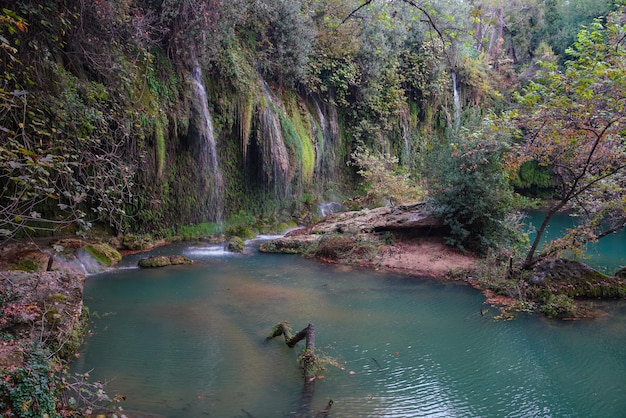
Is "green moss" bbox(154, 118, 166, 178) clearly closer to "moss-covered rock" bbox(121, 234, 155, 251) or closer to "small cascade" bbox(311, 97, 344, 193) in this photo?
"moss-covered rock" bbox(121, 234, 155, 251)

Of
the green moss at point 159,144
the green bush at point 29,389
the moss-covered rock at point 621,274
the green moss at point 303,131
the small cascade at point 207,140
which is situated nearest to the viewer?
the green bush at point 29,389

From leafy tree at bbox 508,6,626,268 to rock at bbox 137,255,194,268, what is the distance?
8.53m

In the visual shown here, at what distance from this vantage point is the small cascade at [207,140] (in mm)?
14281

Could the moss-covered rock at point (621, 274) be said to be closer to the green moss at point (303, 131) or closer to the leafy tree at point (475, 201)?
the leafy tree at point (475, 201)

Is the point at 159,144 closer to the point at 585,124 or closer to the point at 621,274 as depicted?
the point at 585,124

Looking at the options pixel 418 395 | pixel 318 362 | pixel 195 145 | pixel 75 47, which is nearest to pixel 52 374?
pixel 318 362

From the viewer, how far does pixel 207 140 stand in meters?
14.6

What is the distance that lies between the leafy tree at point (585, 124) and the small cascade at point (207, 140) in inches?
355

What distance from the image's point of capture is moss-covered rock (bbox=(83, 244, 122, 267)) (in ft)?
35.8

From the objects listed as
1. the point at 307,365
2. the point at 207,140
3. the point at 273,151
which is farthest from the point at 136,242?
the point at 307,365

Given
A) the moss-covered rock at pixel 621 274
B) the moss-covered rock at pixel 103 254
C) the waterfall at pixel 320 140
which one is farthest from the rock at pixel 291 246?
the moss-covered rock at pixel 621 274

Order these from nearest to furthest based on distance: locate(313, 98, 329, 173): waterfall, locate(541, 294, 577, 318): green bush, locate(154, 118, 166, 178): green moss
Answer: locate(541, 294, 577, 318): green bush → locate(154, 118, 166, 178): green moss → locate(313, 98, 329, 173): waterfall

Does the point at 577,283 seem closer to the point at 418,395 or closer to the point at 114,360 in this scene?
the point at 418,395

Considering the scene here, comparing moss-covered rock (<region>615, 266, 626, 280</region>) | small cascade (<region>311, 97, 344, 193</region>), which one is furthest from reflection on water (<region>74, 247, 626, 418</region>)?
small cascade (<region>311, 97, 344, 193</region>)
